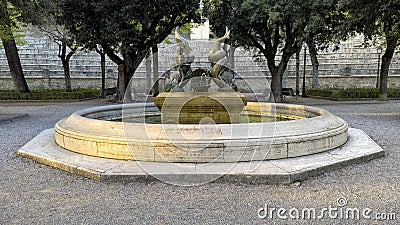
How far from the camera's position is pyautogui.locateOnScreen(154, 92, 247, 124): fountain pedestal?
808cm

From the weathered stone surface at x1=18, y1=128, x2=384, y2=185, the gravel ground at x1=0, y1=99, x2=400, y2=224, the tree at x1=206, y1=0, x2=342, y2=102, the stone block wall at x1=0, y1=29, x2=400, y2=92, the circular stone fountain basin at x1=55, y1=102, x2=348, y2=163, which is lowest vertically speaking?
the gravel ground at x1=0, y1=99, x2=400, y2=224

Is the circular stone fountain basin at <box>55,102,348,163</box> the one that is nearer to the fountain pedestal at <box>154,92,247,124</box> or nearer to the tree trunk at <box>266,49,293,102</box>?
the fountain pedestal at <box>154,92,247,124</box>

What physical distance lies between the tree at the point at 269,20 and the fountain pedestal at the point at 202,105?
9.01 m

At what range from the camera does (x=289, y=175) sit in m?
4.96

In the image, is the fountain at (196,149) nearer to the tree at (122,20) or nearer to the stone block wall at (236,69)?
the tree at (122,20)

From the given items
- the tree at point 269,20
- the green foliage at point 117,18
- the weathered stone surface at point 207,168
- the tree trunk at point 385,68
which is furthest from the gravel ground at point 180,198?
the tree trunk at point 385,68

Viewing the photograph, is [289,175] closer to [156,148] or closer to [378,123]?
[156,148]

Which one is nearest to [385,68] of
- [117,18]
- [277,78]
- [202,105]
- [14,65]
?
[277,78]

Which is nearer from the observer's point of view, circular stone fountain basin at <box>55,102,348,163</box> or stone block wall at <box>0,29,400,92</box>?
circular stone fountain basin at <box>55,102,348,163</box>

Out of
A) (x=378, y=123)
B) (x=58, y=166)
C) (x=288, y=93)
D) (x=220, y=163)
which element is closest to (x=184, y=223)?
(x=220, y=163)

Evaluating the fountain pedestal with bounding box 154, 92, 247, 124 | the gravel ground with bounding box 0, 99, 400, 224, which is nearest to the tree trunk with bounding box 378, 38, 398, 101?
the fountain pedestal with bounding box 154, 92, 247, 124

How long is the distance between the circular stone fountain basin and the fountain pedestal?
214 centimetres

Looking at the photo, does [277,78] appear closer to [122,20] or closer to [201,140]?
[122,20]

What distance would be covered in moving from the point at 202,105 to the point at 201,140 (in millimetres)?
2748
